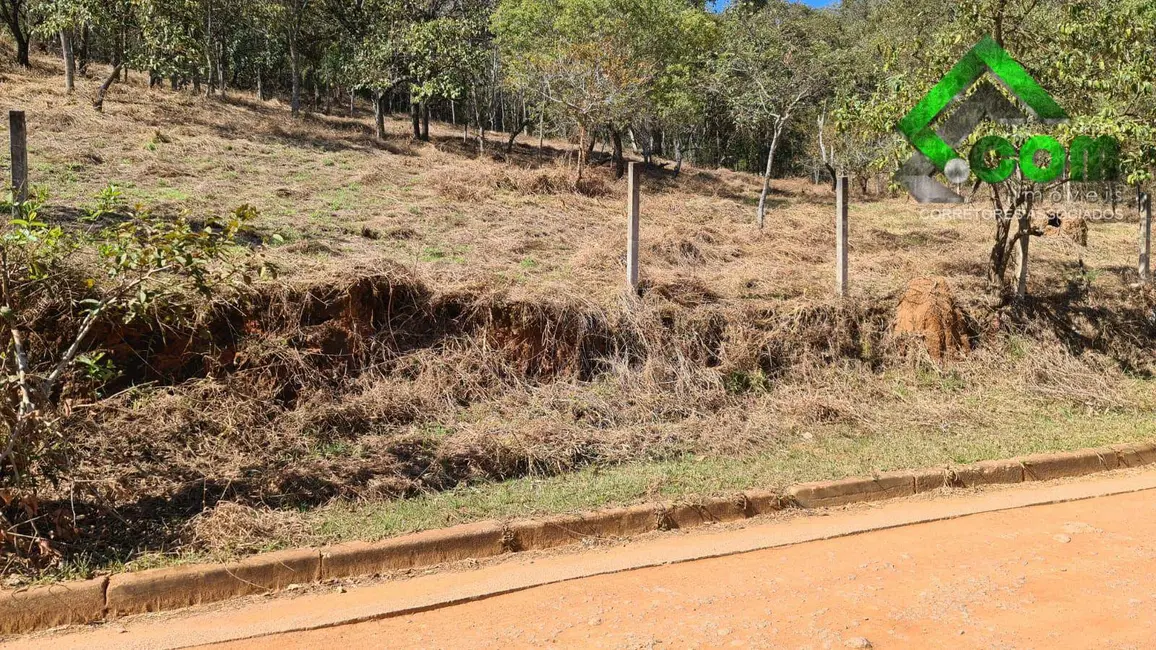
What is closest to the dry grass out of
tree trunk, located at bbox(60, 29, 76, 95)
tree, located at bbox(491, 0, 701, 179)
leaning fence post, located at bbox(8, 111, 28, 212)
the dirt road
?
the dirt road

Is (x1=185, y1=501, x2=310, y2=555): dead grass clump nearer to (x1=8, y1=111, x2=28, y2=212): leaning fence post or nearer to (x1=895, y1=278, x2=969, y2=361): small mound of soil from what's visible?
(x1=8, y1=111, x2=28, y2=212): leaning fence post

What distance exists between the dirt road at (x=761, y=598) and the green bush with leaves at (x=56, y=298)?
1.27 m

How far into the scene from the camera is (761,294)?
9.34 metres

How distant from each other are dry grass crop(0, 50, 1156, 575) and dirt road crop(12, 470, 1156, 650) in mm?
641

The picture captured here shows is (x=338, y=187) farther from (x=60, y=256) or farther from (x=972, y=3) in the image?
(x=972, y=3)

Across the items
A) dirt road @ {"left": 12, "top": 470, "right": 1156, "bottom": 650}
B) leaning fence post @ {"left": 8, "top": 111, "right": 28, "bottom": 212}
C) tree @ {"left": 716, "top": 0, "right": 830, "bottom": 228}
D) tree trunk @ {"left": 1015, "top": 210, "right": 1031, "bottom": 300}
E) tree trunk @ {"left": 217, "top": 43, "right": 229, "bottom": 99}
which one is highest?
tree trunk @ {"left": 217, "top": 43, "right": 229, "bottom": 99}

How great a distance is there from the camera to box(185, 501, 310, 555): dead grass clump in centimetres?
491

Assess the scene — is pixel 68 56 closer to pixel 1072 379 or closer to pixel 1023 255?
pixel 1023 255

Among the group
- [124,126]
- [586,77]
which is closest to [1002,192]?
[586,77]

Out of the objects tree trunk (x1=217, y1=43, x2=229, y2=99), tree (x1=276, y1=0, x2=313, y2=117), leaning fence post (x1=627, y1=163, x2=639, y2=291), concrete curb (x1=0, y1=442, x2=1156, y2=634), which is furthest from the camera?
tree trunk (x1=217, y1=43, x2=229, y2=99)

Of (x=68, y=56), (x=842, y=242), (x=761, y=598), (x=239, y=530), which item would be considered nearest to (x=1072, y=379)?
(x=842, y=242)

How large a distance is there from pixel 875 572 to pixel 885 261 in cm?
738

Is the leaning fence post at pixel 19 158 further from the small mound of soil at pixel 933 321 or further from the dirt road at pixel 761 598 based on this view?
the small mound of soil at pixel 933 321

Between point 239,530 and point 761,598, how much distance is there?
9.85 ft
